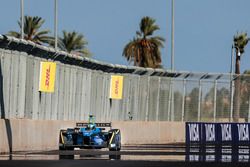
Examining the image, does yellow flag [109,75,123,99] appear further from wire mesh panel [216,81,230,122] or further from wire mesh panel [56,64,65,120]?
wire mesh panel [56,64,65,120]

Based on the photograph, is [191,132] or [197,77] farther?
[197,77]

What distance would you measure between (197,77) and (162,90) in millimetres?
2202

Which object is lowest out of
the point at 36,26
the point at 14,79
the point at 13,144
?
the point at 13,144

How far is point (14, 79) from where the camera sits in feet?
106

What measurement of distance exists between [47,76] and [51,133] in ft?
8.86

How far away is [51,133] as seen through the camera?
34594 mm

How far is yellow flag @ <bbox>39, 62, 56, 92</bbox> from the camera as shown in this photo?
1396 inches

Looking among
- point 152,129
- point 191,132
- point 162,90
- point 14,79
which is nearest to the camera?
point 14,79

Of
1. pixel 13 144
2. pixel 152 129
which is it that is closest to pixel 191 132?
pixel 13 144

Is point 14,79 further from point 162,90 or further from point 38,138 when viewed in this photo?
point 162,90

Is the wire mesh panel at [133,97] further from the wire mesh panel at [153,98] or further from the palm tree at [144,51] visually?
the palm tree at [144,51]

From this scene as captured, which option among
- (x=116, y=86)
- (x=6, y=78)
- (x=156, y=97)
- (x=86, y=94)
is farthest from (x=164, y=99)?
(x=6, y=78)

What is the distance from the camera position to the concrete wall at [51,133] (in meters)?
28.8

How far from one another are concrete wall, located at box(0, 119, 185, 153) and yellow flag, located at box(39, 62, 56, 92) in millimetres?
1514
